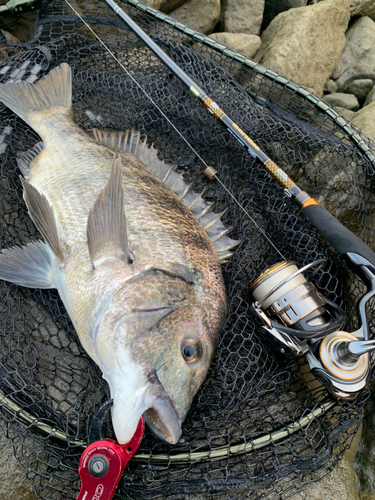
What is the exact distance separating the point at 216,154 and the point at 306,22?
221 centimetres

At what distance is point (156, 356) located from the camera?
1.62 metres

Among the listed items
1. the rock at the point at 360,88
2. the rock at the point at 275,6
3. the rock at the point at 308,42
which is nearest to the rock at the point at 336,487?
the rock at the point at 308,42

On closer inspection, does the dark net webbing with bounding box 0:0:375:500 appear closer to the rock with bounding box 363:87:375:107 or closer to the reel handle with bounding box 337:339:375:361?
the reel handle with bounding box 337:339:375:361

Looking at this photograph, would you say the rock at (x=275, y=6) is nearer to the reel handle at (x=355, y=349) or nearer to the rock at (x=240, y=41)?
the rock at (x=240, y=41)

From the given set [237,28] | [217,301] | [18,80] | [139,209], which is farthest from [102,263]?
[237,28]

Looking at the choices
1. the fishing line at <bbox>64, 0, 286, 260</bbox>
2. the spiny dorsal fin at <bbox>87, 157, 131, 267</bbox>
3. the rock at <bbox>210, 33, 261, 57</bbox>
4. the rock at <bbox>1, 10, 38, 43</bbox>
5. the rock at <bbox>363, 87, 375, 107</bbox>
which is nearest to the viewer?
the spiny dorsal fin at <bbox>87, 157, 131, 267</bbox>

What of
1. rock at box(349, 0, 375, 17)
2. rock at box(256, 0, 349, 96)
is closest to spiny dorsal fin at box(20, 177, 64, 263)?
rock at box(256, 0, 349, 96)

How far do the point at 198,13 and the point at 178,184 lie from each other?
2.64 meters

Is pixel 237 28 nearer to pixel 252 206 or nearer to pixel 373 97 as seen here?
pixel 373 97

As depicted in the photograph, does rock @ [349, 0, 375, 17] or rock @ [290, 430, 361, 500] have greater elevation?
rock @ [349, 0, 375, 17]

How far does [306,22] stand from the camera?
3.74 meters

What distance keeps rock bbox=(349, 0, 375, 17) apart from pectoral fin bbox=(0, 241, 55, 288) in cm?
518

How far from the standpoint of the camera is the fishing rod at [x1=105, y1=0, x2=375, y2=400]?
73.9 inches

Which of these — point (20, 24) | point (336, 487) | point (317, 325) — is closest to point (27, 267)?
point (317, 325)
